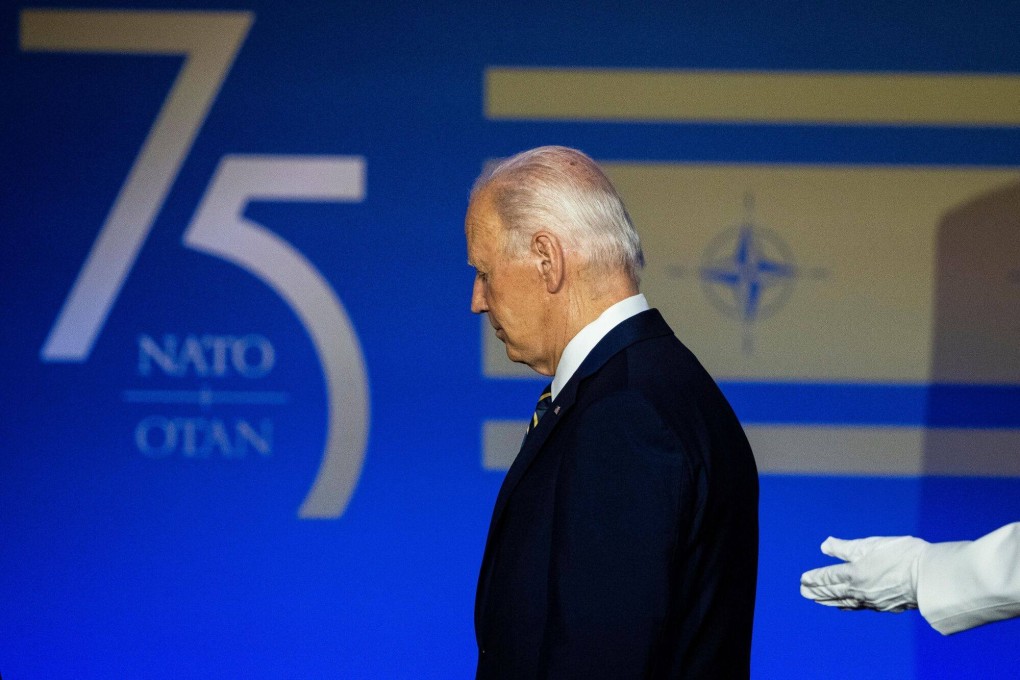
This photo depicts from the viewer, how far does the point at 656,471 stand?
1.30m

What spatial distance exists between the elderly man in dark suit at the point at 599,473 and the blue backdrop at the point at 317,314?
1686mm

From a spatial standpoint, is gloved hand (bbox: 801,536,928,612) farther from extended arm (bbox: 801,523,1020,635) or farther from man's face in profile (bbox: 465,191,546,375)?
man's face in profile (bbox: 465,191,546,375)

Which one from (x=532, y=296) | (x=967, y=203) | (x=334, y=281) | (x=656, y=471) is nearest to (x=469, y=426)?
(x=334, y=281)

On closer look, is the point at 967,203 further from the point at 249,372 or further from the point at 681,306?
the point at 249,372

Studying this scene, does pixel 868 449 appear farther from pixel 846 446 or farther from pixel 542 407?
pixel 542 407

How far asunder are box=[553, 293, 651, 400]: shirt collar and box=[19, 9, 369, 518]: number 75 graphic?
6.01 ft

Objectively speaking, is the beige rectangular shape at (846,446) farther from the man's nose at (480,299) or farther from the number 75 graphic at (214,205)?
the man's nose at (480,299)

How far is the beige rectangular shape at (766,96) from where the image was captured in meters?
3.23

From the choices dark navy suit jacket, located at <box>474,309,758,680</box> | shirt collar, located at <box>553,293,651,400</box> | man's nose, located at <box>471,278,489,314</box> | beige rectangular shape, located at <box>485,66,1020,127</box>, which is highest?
beige rectangular shape, located at <box>485,66,1020,127</box>

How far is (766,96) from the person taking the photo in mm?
3244

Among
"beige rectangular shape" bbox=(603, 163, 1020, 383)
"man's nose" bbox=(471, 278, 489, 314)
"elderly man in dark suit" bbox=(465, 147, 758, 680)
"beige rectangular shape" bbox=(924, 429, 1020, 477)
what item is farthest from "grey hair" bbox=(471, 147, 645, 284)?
"beige rectangular shape" bbox=(924, 429, 1020, 477)

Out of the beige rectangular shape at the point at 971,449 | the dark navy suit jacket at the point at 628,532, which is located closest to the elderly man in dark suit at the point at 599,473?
the dark navy suit jacket at the point at 628,532

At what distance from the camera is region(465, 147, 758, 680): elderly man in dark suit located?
1296 mm

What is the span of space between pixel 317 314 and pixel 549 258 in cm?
187
